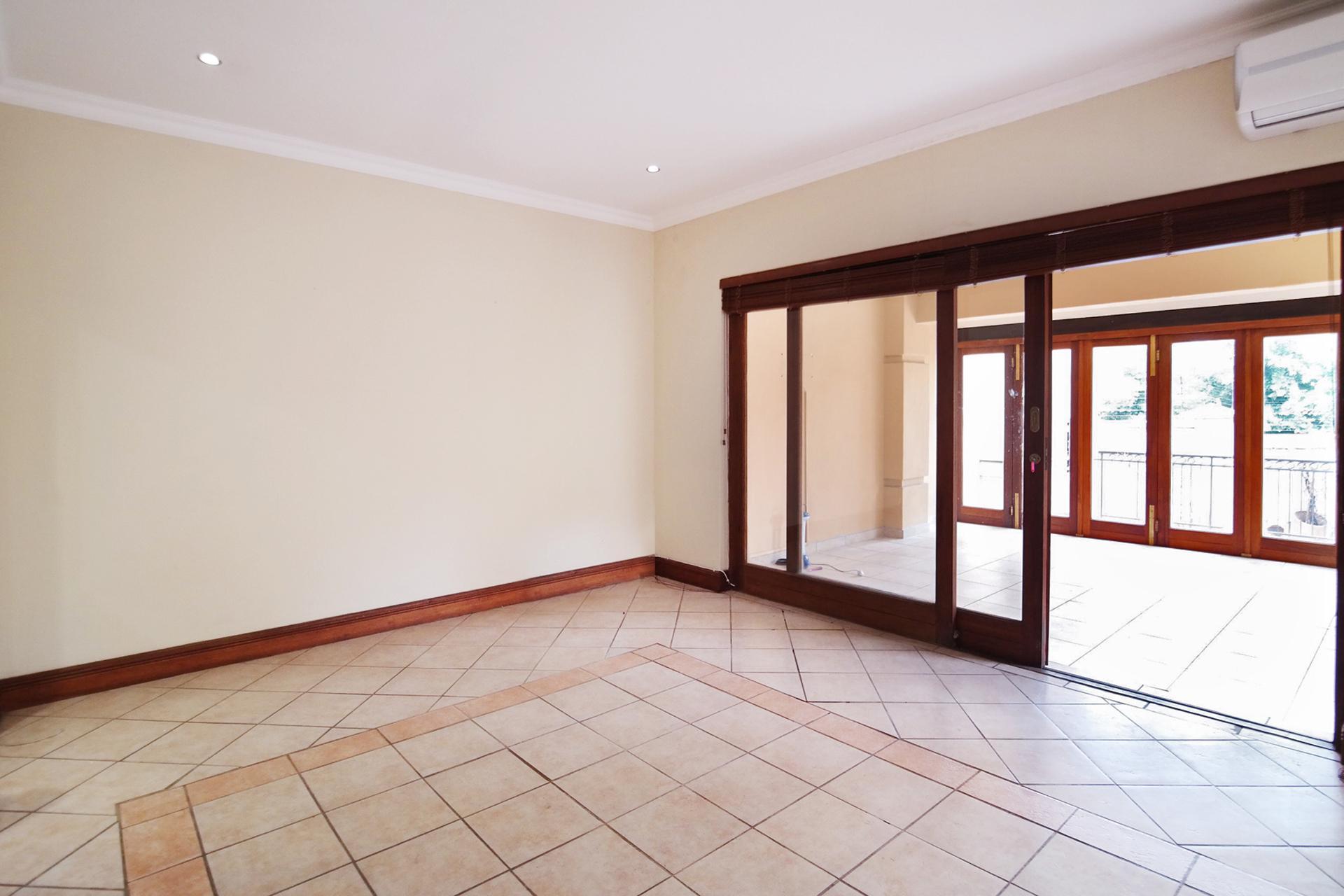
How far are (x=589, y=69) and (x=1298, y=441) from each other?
6.45 m

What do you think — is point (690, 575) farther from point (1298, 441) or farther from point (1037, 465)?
point (1298, 441)

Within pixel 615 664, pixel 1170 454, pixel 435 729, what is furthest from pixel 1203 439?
pixel 435 729

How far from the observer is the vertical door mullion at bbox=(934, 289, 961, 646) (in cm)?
375

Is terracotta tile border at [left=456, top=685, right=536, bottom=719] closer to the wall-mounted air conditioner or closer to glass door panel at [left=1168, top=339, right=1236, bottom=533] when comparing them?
the wall-mounted air conditioner

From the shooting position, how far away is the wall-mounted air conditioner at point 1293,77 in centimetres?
233

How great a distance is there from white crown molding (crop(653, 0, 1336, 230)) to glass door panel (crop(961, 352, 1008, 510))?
1.24m

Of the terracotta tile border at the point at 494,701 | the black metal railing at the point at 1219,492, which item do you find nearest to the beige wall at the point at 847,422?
the terracotta tile border at the point at 494,701

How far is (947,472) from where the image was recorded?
380 cm

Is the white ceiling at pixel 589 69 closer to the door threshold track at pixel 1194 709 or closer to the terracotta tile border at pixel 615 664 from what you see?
the door threshold track at pixel 1194 709

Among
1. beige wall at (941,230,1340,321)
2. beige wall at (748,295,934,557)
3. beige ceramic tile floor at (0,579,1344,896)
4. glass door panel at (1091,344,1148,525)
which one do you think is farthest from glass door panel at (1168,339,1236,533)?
beige ceramic tile floor at (0,579,1344,896)

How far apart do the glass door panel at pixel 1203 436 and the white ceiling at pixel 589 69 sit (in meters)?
4.46

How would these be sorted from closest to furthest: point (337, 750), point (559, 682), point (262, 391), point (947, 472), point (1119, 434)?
point (337, 750) < point (559, 682) < point (262, 391) < point (947, 472) < point (1119, 434)

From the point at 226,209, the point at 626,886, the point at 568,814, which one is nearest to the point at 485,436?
the point at 226,209

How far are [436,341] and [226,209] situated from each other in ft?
4.21
